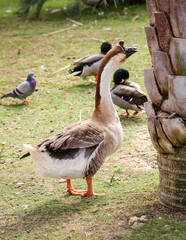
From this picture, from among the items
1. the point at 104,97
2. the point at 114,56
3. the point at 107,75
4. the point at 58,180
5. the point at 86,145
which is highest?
the point at 114,56

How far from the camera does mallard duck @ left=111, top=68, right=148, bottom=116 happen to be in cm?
627

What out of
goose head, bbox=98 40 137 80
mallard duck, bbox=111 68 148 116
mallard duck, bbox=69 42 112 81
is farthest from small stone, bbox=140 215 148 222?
mallard duck, bbox=69 42 112 81

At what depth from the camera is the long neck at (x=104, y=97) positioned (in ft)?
14.1

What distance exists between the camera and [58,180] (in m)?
4.61

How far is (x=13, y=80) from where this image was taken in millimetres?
8375

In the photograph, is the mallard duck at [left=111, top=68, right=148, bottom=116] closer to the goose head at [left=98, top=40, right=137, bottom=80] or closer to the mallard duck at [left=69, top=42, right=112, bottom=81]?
the mallard duck at [left=69, top=42, right=112, bottom=81]

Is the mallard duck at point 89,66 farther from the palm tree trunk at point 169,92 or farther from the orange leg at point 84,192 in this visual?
the palm tree trunk at point 169,92

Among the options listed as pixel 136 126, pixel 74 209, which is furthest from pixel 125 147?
pixel 74 209

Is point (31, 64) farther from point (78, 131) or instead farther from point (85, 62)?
point (78, 131)

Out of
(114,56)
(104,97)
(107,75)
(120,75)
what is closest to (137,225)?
(104,97)

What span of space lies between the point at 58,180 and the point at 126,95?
7.41 ft

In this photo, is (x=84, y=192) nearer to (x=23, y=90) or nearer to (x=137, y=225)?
(x=137, y=225)

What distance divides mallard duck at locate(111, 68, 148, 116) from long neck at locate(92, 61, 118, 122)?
195cm

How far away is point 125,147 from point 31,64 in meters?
4.79
